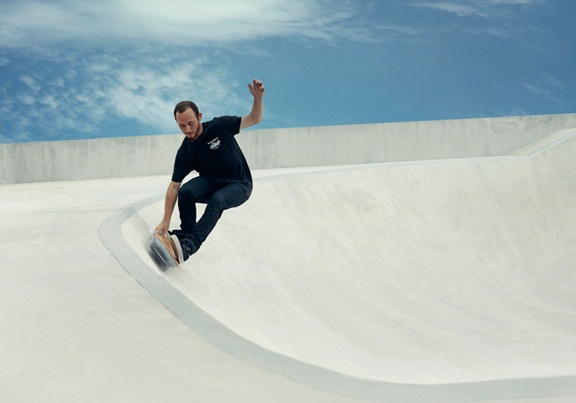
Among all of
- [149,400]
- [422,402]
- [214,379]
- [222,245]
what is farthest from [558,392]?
[222,245]

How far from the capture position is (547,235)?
41.7 ft

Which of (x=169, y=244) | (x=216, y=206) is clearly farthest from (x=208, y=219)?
(x=169, y=244)

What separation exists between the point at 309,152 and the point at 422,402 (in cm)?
1658

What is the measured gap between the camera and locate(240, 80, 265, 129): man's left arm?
18.8 feet

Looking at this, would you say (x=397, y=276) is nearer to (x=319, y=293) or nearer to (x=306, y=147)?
(x=319, y=293)

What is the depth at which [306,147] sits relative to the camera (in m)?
19.5

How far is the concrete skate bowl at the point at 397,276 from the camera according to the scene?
191 inches

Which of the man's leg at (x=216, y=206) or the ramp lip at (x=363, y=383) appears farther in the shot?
the man's leg at (x=216, y=206)

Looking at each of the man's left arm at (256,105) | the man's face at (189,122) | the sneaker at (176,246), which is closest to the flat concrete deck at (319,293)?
the sneaker at (176,246)

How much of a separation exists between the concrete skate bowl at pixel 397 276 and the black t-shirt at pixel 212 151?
2.89ft

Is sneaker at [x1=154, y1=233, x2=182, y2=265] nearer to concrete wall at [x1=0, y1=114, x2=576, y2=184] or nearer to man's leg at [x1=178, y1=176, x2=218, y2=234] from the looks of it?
man's leg at [x1=178, y1=176, x2=218, y2=234]

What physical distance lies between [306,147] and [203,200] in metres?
13.3

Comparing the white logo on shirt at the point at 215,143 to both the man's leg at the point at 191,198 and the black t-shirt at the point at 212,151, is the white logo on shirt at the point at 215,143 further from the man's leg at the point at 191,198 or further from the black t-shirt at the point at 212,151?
the man's leg at the point at 191,198

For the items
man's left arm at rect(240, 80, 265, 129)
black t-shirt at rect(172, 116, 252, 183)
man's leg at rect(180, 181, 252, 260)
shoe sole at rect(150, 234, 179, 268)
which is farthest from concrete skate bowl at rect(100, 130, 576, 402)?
man's left arm at rect(240, 80, 265, 129)
